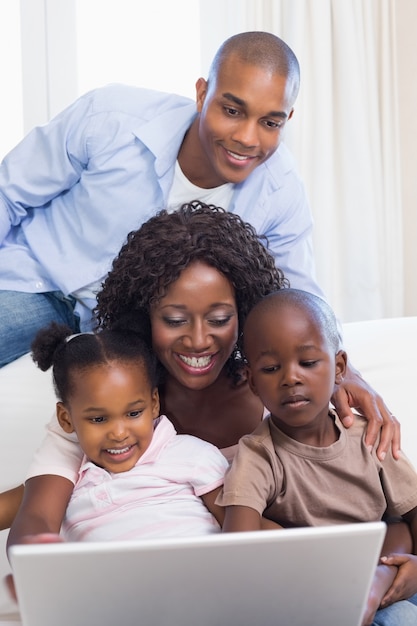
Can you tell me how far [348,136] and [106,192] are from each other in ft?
5.25

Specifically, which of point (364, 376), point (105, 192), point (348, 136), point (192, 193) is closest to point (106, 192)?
point (105, 192)

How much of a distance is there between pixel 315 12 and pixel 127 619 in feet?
9.09

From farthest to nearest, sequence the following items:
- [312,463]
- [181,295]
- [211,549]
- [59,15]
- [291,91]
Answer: [59,15] < [291,91] < [181,295] < [312,463] < [211,549]

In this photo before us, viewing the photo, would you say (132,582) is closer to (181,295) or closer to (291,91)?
(181,295)

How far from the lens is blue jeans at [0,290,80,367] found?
6.77ft

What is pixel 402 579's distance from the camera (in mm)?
1333

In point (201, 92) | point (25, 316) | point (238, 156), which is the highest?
point (201, 92)

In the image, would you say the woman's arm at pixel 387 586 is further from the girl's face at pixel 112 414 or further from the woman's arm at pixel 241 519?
the girl's face at pixel 112 414

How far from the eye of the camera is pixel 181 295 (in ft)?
5.14

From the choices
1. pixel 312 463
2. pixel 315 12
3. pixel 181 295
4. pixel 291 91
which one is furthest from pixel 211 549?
pixel 315 12

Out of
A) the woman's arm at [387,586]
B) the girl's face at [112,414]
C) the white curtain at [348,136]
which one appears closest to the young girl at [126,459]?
the girl's face at [112,414]

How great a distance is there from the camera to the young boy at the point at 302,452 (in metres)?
1.42

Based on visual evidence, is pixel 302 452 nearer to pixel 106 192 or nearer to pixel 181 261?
pixel 181 261

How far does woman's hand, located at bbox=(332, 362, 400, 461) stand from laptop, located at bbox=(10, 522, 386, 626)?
1.53 ft
